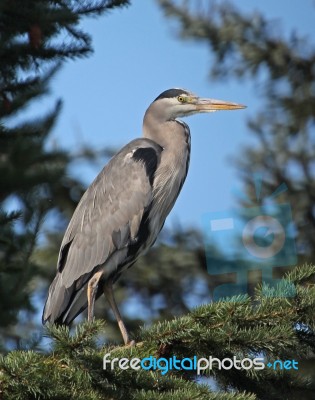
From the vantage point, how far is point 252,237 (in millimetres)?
4363

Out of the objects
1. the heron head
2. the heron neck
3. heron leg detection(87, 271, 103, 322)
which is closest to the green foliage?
heron leg detection(87, 271, 103, 322)

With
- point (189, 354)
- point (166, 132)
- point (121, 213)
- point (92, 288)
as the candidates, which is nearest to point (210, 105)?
point (166, 132)

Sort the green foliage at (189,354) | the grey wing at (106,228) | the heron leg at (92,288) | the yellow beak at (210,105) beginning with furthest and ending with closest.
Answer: the yellow beak at (210,105) → the grey wing at (106,228) → the heron leg at (92,288) → the green foliage at (189,354)

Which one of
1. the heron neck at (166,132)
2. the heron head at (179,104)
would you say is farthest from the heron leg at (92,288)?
the heron head at (179,104)

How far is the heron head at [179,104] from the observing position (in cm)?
556

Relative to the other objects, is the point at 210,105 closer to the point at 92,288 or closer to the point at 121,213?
the point at 121,213

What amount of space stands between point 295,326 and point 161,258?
473cm

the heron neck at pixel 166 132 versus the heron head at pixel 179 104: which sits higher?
the heron head at pixel 179 104

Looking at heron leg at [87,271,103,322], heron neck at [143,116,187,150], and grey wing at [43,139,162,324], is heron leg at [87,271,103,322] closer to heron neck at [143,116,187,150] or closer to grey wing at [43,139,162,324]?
grey wing at [43,139,162,324]

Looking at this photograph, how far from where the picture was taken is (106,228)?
5.18 m

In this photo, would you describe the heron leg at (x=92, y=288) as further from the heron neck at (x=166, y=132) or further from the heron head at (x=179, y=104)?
the heron head at (x=179, y=104)

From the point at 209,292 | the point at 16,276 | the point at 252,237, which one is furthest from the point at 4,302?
the point at 209,292

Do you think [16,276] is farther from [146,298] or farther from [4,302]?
[146,298]

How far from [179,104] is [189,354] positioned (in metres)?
2.43
